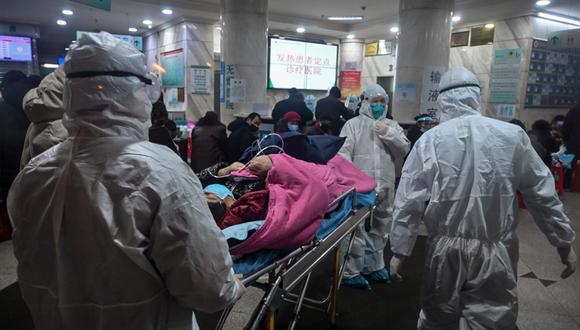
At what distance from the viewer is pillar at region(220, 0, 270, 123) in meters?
5.01

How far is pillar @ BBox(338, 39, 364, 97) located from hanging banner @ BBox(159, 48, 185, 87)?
389 centimetres

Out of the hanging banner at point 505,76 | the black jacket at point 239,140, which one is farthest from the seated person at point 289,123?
the hanging banner at point 505,76

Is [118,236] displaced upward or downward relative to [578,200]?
upward

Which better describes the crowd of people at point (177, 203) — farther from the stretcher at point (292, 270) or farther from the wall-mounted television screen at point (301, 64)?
the wall-mounted television screen at point (301, 64)

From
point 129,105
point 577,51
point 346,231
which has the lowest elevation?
point 346,231

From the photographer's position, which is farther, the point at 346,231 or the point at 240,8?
the point at 240,8

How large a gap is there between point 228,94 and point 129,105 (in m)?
4.21

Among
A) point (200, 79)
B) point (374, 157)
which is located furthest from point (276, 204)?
point (200, 79)

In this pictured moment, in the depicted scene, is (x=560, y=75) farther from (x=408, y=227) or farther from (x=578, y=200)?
(x=408, y=227)

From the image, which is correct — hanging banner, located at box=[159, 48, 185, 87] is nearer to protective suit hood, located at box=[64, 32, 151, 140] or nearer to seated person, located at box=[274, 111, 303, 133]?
seated person, located at box=[274, 111, 303, 133]

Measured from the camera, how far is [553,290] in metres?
3.28

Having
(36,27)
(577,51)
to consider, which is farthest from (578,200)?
(36,27)

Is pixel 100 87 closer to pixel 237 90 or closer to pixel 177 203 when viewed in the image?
pixel 177 203

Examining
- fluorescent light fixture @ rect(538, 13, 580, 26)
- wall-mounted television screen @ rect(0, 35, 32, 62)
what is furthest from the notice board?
wall-mounted television screen @ rect(0, 35, 32, 62)
